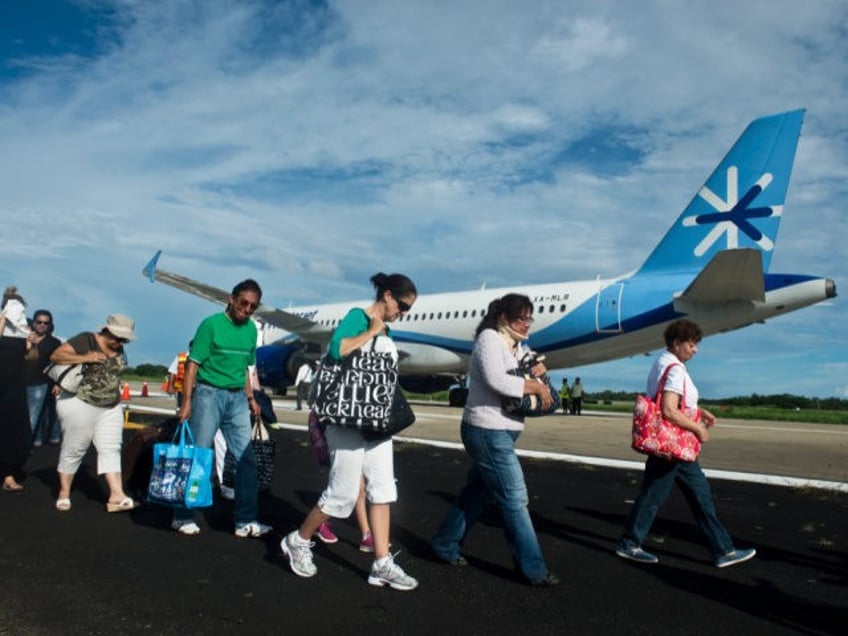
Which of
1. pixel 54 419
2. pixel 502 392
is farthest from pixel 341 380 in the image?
pixel 54 419

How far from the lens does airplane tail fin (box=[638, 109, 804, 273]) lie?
18.2 metres

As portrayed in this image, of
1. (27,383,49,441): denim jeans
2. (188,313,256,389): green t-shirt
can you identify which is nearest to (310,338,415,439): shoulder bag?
(188,313,256,389): green t-shirt

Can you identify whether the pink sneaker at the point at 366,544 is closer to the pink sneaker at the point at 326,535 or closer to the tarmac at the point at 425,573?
the tarmac at the point at 425,573

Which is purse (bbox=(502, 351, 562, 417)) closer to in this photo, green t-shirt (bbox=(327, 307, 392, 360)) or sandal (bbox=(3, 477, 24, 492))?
green t-shirt (bbox=(327, 307, 392, 360))

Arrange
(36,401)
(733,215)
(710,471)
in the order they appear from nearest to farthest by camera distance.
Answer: (710,471) < (36,401) < (733,215)

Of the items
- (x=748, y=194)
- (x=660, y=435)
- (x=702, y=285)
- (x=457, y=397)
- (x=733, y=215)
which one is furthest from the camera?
(x=457, y=397)

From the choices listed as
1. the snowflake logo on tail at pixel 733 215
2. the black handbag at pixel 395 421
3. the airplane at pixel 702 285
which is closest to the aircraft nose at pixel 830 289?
the airplane at pixel 702 285

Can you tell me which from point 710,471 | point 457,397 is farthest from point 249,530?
point 457,397

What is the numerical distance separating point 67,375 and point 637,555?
182 inches

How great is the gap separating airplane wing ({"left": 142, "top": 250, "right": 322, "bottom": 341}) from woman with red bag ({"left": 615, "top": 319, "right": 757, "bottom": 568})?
72.5 feet

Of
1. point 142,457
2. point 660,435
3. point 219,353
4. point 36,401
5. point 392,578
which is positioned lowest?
point 392,578

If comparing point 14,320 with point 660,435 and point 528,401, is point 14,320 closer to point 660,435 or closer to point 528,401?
point 528,401

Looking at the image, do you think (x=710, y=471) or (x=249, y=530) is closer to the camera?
(x=249, y=530)

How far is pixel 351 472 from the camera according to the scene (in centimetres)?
407
